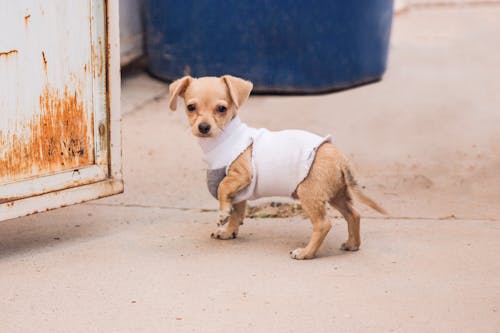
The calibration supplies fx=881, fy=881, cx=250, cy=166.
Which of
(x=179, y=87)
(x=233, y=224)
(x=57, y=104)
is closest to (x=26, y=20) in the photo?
(x=57, y=104)

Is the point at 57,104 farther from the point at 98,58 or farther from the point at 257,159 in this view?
the point at 257,159

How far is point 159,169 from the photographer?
18.2ft

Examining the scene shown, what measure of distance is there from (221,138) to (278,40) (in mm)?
3153

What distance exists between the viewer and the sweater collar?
156 inches

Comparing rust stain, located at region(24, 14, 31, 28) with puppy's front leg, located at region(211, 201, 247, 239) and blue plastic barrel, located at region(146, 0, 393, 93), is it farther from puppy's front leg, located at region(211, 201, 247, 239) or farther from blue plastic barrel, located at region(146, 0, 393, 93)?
blue plastic barrel, located at region(146, 0, 393, 93)

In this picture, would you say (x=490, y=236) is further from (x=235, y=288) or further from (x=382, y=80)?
(x=382, y=80)

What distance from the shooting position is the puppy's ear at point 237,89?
3889 mm

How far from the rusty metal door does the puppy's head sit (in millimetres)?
422

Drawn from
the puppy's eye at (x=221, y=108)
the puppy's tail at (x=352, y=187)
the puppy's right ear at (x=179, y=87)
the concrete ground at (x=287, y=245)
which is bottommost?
the concrete ground at (x=287, y=245)

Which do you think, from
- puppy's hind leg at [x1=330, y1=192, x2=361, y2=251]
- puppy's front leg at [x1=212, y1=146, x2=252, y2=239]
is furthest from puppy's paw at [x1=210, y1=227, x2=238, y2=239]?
puppy's hind leg at [x1=330, y1=192, x2=361, y2=251]

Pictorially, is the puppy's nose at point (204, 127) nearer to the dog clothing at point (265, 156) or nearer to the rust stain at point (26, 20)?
the dog clothing at point (265, 156)

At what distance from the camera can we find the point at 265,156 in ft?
12.8

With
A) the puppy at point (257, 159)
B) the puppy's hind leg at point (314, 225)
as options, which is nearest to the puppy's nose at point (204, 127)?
the puppy at point (257, 159)

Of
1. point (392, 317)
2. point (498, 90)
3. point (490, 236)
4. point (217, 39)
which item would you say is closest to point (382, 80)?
point (498, 90)
